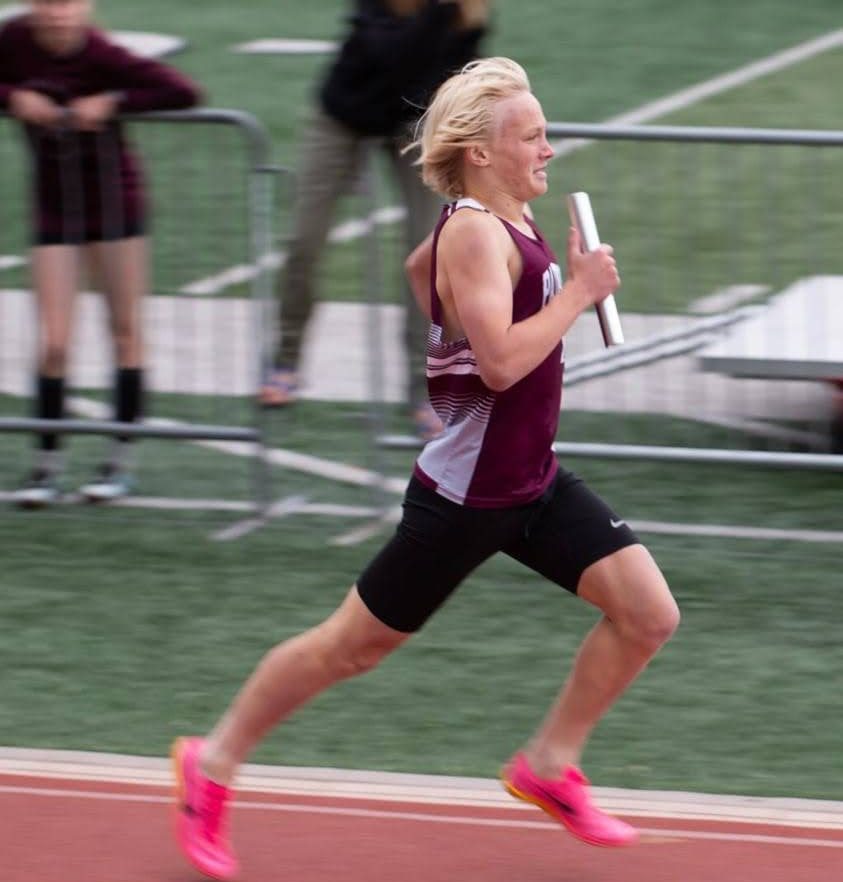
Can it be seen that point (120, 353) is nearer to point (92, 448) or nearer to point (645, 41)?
point (92, 448)

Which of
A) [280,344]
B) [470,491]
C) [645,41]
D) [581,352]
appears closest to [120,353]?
[280,344]

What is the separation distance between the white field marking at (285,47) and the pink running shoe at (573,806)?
1334 cm

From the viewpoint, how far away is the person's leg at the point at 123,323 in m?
7.54

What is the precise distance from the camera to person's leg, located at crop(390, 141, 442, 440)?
7.72m

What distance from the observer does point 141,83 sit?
7.43 metres

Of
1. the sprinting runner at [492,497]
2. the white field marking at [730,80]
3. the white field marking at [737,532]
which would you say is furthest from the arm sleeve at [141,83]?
the white field marking at [730,80]

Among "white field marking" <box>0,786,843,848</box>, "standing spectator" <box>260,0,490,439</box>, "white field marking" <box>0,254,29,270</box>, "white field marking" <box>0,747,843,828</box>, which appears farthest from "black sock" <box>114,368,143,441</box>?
"white field marking" <box>0,786,843,848</box>

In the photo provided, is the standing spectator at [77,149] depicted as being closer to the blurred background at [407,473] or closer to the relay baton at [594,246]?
the blurred background at [407,473]

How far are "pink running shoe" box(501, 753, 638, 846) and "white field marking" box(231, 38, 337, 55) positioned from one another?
13344mm

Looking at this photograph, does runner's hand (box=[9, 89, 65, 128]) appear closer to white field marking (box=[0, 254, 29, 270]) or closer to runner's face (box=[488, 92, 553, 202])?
white field marking (box=[0, 254, 29, 270])

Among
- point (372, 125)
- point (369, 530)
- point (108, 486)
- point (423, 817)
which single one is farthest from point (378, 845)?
point (372, 125)

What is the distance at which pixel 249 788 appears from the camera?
5.24 meters

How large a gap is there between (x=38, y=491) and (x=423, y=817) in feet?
9.95

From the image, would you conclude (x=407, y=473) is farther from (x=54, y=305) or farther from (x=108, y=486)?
(x=54, y=305)
